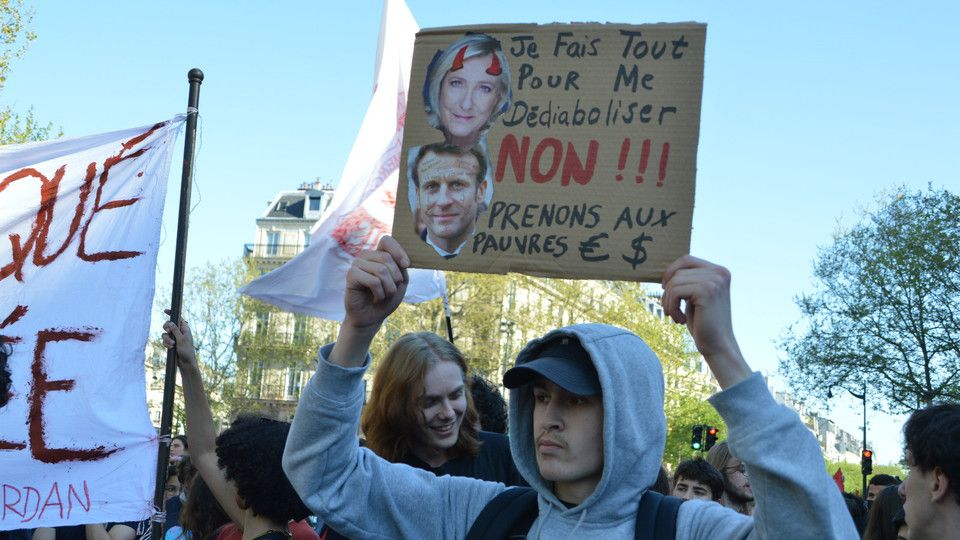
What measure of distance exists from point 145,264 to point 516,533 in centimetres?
365

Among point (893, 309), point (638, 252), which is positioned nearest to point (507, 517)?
point (638, 252)

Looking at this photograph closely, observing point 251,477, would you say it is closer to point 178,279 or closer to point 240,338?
point 178,279

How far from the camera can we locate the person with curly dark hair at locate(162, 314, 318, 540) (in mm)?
4203

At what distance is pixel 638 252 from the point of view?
10.7 ft

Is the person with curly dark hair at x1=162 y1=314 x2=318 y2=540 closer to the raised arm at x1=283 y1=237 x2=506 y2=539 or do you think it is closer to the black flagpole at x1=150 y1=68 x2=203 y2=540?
the black flagpole at x1=150 y1=68 x2=203 y2=540

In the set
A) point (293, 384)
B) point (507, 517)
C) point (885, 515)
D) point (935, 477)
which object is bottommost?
point (293, 384)

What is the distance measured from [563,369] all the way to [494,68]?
4.04 feet

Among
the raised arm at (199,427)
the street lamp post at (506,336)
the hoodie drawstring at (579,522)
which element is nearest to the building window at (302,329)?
the street lamp post at (506,336)

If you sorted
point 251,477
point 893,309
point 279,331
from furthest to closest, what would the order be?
point 279,331, point 893,309, point 251,477

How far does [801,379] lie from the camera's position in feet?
113

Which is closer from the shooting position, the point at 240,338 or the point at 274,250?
the point at 240,338

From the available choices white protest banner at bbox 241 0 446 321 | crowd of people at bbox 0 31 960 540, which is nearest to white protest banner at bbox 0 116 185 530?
crowd of people at bbox 0 31 960 540

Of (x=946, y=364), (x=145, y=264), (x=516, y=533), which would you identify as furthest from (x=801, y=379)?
(x=516, y=533)

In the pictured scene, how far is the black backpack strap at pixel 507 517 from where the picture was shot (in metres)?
2.79
